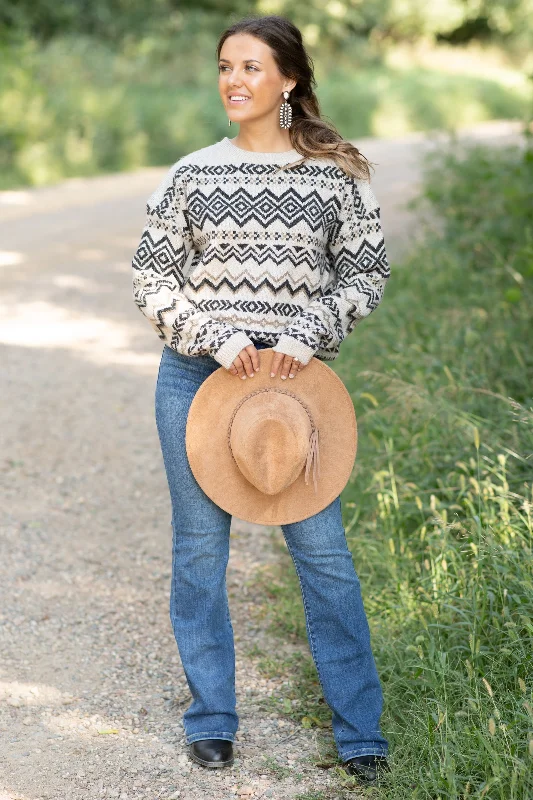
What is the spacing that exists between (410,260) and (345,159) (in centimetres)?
497

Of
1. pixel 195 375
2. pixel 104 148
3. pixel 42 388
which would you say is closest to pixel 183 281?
pixel 195 375

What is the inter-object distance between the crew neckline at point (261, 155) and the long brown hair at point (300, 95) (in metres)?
0.02

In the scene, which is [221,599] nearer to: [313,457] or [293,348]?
[313,457]

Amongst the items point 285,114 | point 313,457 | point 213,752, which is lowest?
point 213,752

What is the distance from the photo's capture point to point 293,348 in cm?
279

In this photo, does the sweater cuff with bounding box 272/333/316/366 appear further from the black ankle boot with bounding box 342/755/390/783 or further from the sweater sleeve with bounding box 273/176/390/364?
the black ankle boot with bounding box 342/755/390/783

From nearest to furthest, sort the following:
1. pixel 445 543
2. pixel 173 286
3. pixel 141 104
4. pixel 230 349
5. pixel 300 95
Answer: pixel 230 349 → pixel 173 286 → pixel 300 95 → pixel 445 543 → pixel 141 104

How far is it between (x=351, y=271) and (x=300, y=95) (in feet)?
1.72

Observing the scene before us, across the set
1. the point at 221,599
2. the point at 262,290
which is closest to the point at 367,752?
the point at 221,599

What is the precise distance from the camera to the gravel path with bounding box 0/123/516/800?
2969 mm

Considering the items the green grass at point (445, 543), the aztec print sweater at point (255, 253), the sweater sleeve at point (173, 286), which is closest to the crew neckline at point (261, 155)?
the aztec print sweater at point (255, 253)

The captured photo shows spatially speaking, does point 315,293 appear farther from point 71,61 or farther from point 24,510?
point 71,61

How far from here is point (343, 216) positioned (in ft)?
9.50

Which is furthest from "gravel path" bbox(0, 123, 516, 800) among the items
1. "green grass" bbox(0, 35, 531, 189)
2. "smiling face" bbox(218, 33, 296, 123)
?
"green grass" bbox(0, 35, 531, 189)
